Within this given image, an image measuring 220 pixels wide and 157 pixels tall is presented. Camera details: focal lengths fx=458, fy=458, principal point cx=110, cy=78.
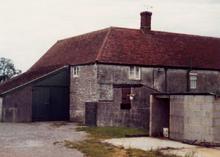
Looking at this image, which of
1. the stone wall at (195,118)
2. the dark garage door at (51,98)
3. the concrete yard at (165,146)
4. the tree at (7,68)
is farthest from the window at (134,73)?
the tree at (7,68)

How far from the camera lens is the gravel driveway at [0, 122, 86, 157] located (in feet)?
66.6

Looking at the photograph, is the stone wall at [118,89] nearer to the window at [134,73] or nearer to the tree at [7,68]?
the window at [134,73]

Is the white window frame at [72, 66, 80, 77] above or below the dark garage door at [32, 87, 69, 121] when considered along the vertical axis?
above

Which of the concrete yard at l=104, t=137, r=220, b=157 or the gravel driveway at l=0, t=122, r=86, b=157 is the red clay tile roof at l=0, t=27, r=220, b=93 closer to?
the gravel driveway at l=0, t=122, r=86, b=157

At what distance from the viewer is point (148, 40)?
4144cm

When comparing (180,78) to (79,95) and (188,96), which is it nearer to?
(79,95)

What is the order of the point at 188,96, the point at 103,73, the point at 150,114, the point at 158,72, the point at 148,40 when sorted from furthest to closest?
1. the point at 148,40
2. the point at 158,72
3. the point at 103,73
4. the point at 150,114
5. the point at 188,96

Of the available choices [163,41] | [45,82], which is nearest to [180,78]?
[163,41]

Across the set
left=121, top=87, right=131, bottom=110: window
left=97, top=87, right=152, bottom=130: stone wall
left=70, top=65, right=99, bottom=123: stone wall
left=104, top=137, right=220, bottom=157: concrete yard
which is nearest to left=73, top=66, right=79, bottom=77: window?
left=70, top=65, right=99, bottom=123: stone wall

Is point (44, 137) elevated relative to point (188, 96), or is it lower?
lower

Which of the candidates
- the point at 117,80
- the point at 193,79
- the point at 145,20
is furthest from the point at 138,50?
the point at 193,79

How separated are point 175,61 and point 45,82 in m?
11.4

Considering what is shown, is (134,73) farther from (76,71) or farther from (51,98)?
(51,98)

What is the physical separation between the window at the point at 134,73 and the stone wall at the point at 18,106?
8.38 meters
